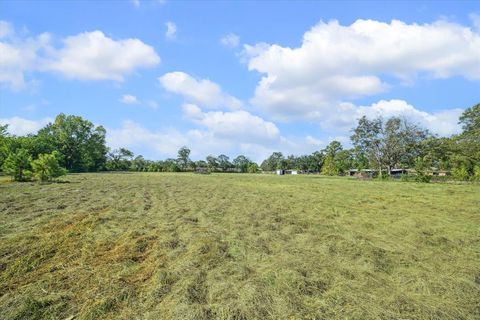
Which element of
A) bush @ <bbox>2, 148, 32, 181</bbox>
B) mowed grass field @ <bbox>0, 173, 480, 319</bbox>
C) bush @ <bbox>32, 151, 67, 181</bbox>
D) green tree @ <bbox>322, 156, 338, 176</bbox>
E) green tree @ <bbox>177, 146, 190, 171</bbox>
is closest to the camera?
mowed grass field @ <bbox>0, 173, 480, 319</bbox>

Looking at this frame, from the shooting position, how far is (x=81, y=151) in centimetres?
6200

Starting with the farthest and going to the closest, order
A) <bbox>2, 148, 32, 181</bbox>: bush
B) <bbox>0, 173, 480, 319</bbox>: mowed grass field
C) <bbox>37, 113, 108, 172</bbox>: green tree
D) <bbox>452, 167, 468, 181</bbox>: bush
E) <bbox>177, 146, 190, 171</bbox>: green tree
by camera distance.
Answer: <bbox>177, 146, 190, 171</bbox>: green tree
<bbox>37, 113, 108, 172</bbox>: green tree
<bbox>452, 167, 468, 181</bbox>: bush
<bbox>2, 148, 32, 181</bbox>: bush
<bbox>0, 173, 480, 319</bbox>: mowed grass field

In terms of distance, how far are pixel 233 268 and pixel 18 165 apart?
24.4m

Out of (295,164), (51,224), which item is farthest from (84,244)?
(295,164)

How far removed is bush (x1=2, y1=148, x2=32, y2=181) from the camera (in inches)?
874

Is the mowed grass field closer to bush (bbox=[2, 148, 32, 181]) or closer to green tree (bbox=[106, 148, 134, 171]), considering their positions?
bush (bbox=[2, 148, 32, 181])

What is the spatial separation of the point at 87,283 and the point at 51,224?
4.46 meters

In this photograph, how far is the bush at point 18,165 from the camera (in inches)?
874

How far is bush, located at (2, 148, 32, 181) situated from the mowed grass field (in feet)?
54.2

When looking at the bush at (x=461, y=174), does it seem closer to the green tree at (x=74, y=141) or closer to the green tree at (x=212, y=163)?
the green tree at (x=74, y=141)

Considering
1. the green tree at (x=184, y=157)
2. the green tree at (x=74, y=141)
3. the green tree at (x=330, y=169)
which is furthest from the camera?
the green tree at (x=184, y=157)

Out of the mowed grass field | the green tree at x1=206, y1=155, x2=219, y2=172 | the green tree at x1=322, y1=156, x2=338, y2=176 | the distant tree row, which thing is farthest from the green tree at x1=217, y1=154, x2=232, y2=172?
the mowed grass field

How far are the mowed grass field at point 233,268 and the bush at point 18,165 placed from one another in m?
16.5

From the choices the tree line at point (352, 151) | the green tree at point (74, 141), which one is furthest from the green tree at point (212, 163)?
the green tree at point (74, 141)
